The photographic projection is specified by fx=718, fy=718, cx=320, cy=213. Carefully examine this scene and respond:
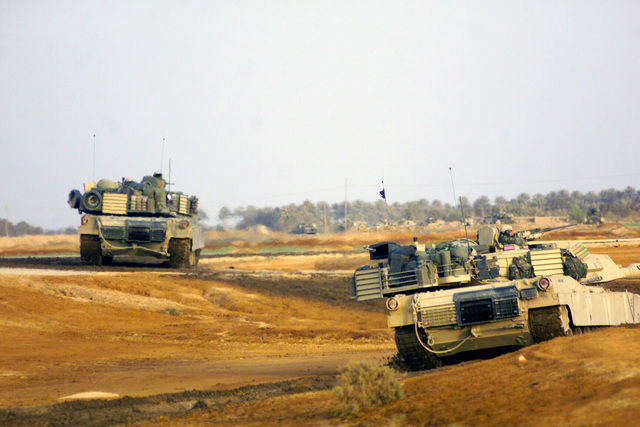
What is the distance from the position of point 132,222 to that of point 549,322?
733 inches

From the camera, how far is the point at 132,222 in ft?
85.4

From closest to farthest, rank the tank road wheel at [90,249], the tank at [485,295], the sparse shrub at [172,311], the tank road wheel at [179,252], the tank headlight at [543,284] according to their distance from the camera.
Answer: the tank headlight at [543,284] → the tank at [485,295] → the sparse shrub at [172,311] → the tank road wheel at [90,249] → the tank road wheel at [179,252]

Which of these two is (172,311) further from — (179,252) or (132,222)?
(179,252)

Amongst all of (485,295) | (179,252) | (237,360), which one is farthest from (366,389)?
(179,252)

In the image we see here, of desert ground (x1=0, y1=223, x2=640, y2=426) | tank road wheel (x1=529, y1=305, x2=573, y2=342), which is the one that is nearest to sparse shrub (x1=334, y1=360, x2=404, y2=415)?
desert ground (x1=0, y1=223, x2=640, y2=426)

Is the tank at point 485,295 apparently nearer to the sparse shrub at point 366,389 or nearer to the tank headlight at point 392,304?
the tank headlight at point 392,304

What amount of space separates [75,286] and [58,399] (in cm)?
1253

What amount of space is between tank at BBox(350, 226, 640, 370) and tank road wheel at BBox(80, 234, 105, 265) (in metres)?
16.2

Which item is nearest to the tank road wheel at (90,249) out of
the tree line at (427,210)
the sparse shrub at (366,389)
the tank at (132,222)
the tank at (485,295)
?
the tank at (132,222)

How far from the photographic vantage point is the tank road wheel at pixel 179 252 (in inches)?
1083

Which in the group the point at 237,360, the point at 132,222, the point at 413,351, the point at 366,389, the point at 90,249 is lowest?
the point at 237,360

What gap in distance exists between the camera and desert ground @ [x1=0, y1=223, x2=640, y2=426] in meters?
7.10

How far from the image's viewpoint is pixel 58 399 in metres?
9.57

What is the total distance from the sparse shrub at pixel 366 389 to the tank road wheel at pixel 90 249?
2019 centimetres
